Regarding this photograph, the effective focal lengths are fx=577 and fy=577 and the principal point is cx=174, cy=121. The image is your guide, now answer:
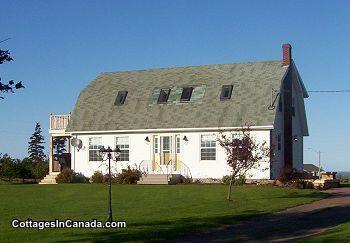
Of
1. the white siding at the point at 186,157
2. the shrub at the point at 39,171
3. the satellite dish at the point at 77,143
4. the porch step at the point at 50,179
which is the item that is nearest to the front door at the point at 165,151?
the white siding at the point at 186,157

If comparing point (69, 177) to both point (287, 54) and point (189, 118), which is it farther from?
point (287, 54)

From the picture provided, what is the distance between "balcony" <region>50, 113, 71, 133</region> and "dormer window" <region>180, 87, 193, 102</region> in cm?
887

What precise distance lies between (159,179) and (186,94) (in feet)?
21.5

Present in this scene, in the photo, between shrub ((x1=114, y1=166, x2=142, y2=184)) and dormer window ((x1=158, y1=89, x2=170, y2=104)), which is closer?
shrub ((x1=114, y1=166, x2=142, y2=184))

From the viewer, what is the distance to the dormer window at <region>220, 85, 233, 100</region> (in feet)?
122

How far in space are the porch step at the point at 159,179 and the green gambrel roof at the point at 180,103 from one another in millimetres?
3235

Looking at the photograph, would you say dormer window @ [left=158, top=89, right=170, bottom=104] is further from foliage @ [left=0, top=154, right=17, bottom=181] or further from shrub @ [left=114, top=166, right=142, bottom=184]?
foliage @ [left=0, top=154, right=17, bottom=181]

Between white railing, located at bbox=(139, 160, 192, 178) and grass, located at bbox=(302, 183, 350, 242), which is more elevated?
white railing, located at bbox=(139, 160, 192, 178)

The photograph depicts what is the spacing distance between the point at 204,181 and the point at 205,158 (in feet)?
4.73

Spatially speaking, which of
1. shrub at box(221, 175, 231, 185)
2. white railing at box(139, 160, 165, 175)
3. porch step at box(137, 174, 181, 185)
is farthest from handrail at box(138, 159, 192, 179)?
shrub at box(221, 175, 231, 185)

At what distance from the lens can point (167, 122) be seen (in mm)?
37188

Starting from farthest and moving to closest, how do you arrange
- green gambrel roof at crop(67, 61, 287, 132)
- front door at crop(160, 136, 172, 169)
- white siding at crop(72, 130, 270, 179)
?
front door at crop(160, 136, 172, 169), green gambrel roof at crop(67, 61, 287, 132), white siding at crop(72, 130, 270, 179)

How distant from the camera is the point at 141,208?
21234mm

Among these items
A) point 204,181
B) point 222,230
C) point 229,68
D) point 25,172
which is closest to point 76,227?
point 222,230
